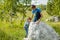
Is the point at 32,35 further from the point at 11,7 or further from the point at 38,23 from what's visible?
the point at 11,7

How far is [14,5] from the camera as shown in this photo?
890 inches

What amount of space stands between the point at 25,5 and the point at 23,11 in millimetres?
816

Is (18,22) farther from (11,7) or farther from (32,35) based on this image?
(32,35)

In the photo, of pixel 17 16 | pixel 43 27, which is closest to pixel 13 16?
pixel 17 16

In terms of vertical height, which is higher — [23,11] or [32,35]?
[32,35]

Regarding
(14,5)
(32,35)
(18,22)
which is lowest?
(18,22)

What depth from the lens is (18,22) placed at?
75.5 feet

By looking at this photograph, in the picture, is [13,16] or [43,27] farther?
[13,16]

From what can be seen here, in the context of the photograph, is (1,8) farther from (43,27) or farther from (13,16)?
(43,27)

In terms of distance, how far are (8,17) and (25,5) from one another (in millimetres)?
1909

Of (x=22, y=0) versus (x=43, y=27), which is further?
(x=22, y=0)

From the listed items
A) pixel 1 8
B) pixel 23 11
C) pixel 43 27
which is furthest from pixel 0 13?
pixel 43 27

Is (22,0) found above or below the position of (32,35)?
below

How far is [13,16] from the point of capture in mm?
23406
